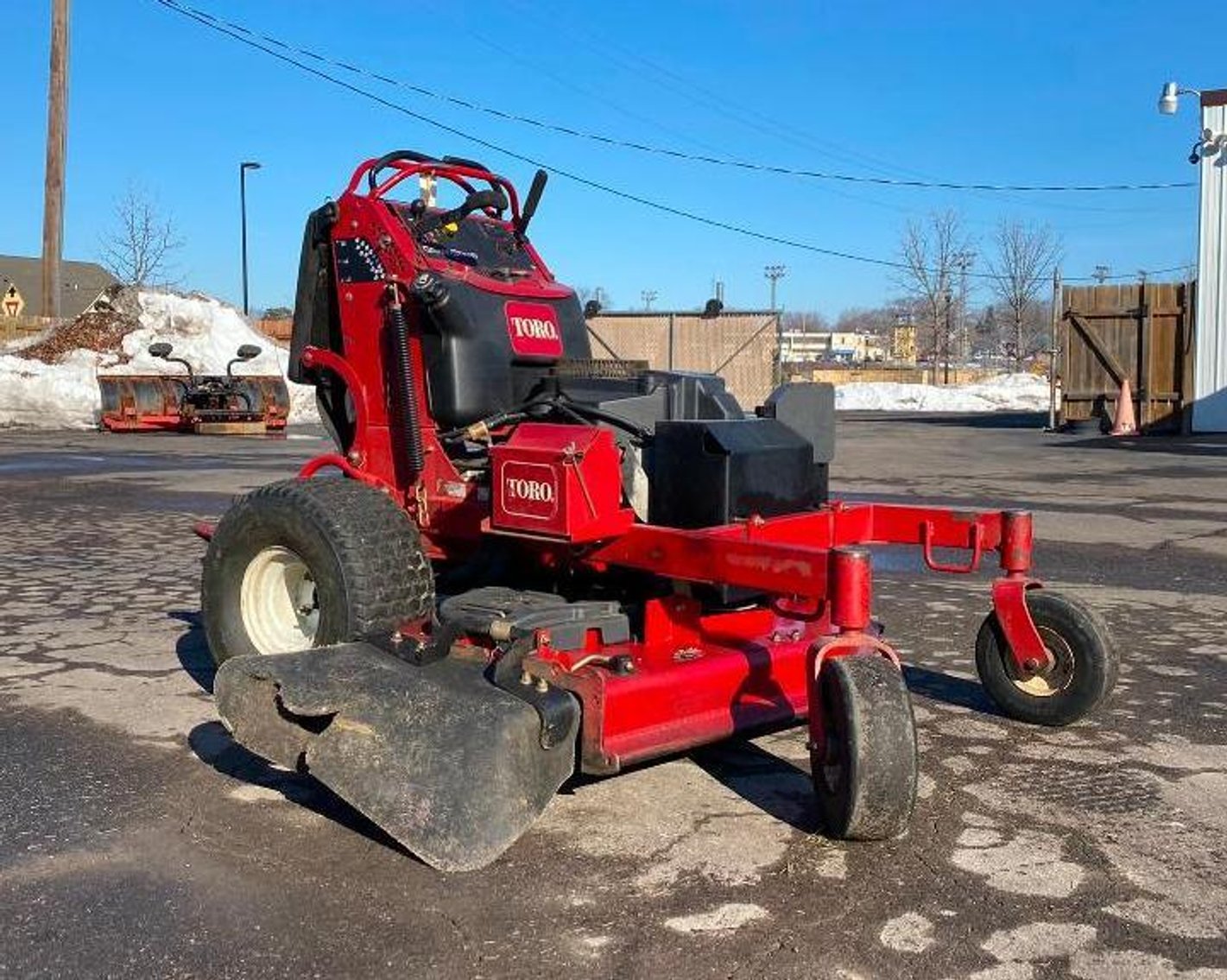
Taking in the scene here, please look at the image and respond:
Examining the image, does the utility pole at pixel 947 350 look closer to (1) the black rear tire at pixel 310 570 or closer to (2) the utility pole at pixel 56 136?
(2) the utility pole at pixel 56 136

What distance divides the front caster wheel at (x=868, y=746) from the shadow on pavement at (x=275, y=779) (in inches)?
49.1

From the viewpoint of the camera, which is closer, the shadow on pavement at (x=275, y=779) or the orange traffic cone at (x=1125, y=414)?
the shadow on pavement at (x=275, y=779)

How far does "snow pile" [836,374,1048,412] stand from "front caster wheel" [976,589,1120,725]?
39.0 metres

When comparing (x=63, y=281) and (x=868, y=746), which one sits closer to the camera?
(x=868, y=746)

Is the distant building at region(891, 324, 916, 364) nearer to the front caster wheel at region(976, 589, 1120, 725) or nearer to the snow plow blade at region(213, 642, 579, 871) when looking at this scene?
the front caster wheel at region(976, 589, 1120, 725)

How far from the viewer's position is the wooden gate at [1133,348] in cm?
2461

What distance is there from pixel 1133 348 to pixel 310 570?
75.8 feet

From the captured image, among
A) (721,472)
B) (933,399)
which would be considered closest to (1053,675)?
(721,472)

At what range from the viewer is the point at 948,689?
5695 millimetres

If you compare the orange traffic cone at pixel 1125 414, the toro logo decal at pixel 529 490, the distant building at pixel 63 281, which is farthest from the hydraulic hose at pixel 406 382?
the distant building at pixel 63 281

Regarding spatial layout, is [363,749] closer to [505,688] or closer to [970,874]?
[505,688]

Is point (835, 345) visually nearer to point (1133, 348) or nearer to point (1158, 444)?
point (1133, 348)

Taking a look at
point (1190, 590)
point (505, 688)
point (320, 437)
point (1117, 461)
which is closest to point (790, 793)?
point (505, 688)

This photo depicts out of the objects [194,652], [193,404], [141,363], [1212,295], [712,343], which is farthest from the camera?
[712,343]
